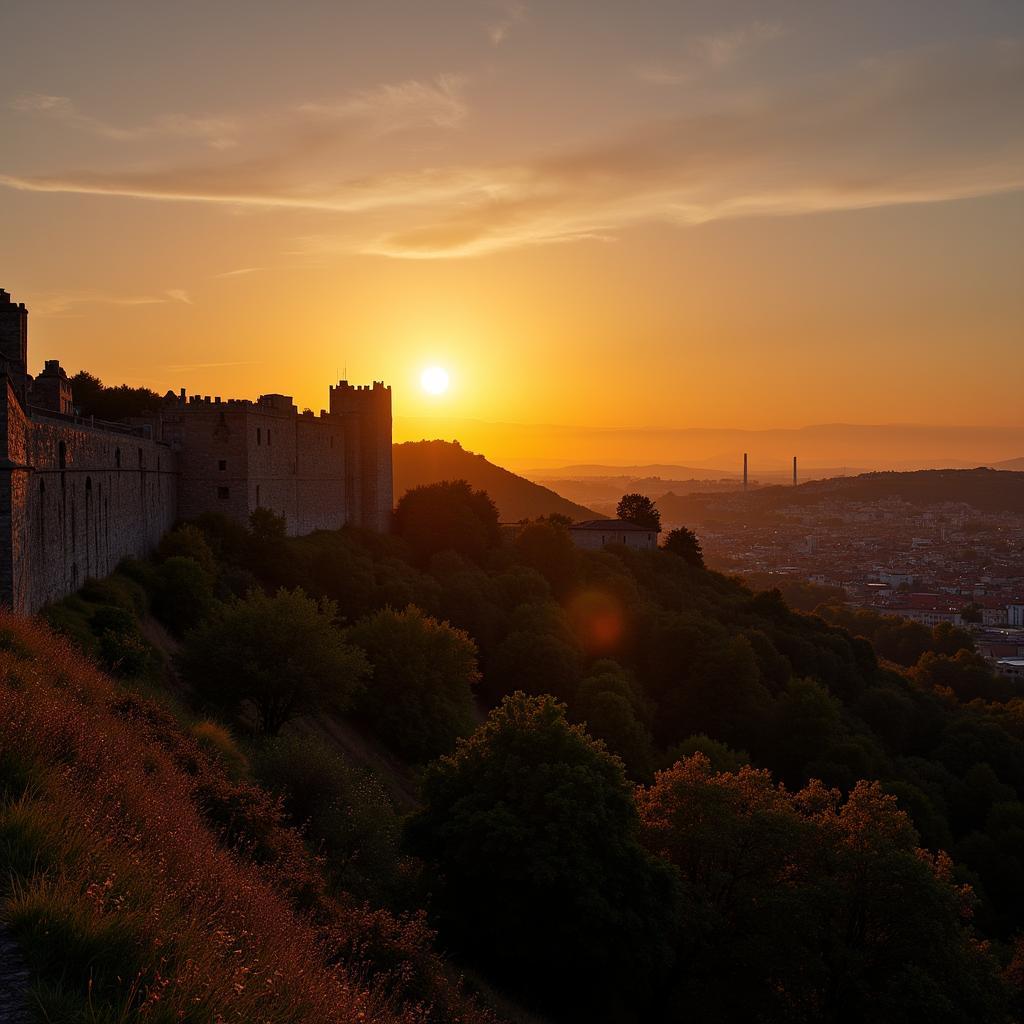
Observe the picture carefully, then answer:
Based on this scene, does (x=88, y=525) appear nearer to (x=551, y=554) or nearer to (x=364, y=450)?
(x=364, y=450)

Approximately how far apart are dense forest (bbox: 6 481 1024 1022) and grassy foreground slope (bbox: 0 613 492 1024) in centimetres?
4

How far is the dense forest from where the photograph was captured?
9.99 meters

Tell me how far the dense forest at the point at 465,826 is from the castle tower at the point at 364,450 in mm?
10685

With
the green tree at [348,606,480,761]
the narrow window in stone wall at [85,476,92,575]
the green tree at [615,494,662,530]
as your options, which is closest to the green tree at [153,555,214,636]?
the narrow window in stone wall at [85,476,92,575]

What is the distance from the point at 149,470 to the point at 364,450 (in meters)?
20.8

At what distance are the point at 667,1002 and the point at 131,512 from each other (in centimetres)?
2065

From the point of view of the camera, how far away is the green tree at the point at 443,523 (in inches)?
2077

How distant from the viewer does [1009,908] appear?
3756cm

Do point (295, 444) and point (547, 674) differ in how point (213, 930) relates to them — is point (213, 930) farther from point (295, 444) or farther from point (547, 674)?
point (295, 444)

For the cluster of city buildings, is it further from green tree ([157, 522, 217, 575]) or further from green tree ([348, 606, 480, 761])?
green tree ([157, 522, 217, 575])

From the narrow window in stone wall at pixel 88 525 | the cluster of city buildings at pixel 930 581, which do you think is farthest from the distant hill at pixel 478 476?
the narrow window in stone wall at pixel 88 525

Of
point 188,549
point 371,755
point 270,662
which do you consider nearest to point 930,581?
point 371,755

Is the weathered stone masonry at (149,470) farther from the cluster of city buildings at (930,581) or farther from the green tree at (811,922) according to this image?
the cluster of city buildings at (930,581)

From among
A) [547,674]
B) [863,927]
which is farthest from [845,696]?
[863,927]
